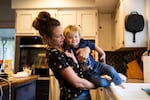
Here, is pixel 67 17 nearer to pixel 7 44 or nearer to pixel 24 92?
pixel 24 92

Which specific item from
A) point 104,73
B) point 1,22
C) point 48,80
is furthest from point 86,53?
point 1,22

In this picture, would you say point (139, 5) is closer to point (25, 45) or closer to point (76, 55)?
point (76, 55)

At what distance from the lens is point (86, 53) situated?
57.7 inches

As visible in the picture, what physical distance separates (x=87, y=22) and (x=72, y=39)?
219 cm

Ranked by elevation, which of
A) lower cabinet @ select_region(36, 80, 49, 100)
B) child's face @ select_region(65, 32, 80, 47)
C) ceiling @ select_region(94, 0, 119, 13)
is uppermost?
ceiling @ select_region(94, 0, 119, 13)

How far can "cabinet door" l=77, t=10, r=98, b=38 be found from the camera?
3.64 m

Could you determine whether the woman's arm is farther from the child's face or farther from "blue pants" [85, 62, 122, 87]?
the child's face

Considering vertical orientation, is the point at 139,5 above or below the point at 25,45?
above

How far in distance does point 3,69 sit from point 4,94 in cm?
111

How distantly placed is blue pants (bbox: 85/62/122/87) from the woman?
0.14 ft

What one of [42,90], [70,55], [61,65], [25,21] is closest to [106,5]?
[25,21]

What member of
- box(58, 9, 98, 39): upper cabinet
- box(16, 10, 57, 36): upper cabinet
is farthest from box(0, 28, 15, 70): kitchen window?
box(58, 9, 98, 39): upper cabinet

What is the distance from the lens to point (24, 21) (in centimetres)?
376

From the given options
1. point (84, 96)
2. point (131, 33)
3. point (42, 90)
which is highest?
point (131, 33)
